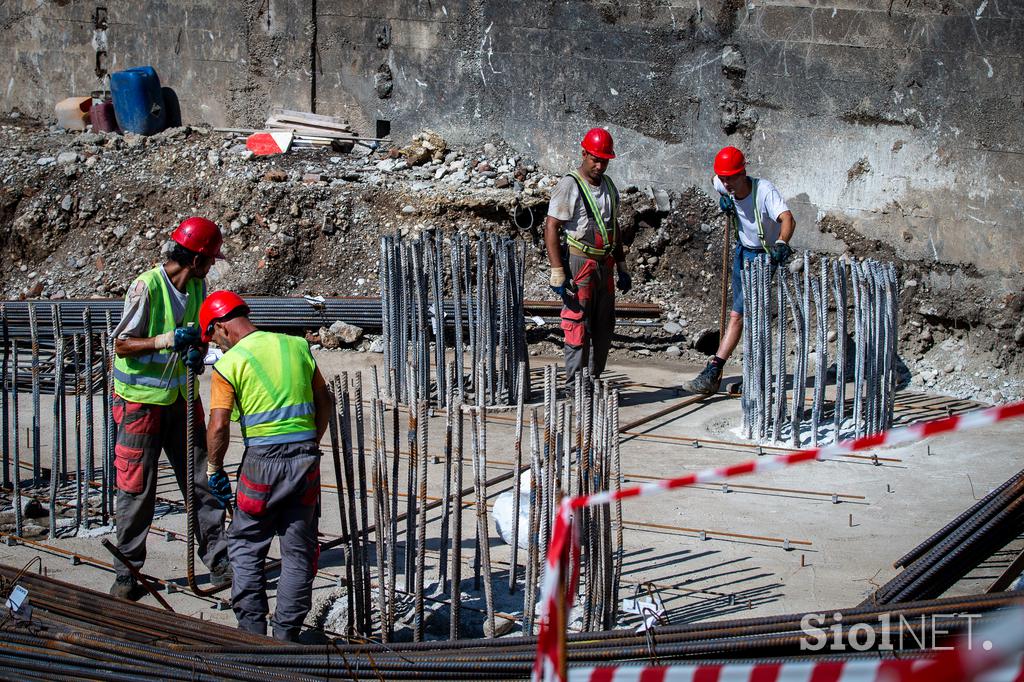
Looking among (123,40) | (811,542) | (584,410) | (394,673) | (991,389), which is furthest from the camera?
(123,40)

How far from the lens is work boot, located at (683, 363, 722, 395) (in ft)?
26.6

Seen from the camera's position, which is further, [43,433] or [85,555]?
[43,433]

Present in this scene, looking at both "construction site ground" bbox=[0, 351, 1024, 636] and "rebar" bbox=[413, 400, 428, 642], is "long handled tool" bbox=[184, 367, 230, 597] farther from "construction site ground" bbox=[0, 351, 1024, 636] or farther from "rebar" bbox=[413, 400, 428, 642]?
"rebar" bbox=[413, 400, 428, 642]

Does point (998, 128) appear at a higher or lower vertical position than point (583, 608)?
higher

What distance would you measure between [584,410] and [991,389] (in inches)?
225

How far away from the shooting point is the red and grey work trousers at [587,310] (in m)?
7.59

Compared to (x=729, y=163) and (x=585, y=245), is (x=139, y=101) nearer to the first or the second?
(x=585, y=245)

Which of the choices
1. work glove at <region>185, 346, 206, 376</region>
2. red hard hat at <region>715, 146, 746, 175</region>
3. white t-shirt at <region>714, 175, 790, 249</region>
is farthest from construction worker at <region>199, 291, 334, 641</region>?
white t-shirt at <region>714, 175, 790, 249</region>

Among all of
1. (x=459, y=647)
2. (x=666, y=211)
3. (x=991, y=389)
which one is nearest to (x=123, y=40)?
(x=666, y=211)

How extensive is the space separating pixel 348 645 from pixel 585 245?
4.15m

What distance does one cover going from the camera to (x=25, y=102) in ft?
46.2

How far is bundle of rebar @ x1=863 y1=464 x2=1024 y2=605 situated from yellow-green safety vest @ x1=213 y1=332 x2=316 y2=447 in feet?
7.78

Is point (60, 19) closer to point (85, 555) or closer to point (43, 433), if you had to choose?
point (43, 433)

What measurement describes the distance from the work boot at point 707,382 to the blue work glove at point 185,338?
4305mm
